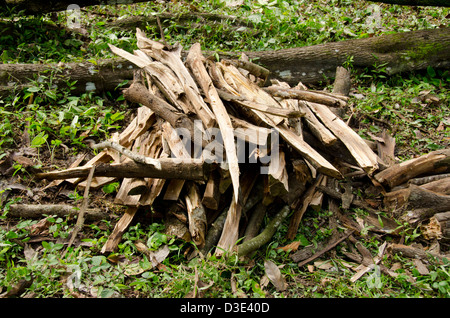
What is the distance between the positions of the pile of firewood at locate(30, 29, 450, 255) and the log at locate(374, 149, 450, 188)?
0.4 inches

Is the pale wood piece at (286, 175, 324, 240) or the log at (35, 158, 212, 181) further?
the pale wood piece at (286, 175, 324, 240)

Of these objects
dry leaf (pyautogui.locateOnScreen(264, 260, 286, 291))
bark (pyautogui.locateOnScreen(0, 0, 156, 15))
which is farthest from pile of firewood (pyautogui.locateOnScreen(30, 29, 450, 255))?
bark (pyautogui.locateOnScreen(0, 0, 156, 15))

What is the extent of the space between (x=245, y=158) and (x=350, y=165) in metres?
1.23

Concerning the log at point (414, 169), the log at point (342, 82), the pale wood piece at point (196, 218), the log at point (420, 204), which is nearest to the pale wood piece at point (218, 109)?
the pale wood piece at point (196, 218)

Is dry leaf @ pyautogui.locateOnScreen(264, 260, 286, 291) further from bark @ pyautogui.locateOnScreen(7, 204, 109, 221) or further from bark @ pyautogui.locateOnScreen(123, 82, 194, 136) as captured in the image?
bark @ pyautogui.locateOnScreen(7, 204, 109, 221)

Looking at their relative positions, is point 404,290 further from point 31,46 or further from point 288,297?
point 31,46

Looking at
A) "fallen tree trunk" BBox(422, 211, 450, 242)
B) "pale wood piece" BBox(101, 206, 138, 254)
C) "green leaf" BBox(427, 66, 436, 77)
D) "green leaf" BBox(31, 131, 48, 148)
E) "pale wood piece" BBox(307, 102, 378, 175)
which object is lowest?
"fallen tree trunk" BBox(422, 211, 450, 242)

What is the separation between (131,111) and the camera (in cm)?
472

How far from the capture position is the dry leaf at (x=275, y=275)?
299 cm

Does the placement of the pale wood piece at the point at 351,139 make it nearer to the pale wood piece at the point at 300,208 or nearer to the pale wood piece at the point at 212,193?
the pale wood piece at the point at 300,208

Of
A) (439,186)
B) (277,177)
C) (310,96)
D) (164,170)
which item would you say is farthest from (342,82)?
(164,170)

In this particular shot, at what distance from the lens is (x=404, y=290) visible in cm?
300

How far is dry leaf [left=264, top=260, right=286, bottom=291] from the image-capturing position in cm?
299

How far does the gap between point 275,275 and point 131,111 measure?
108 inches
